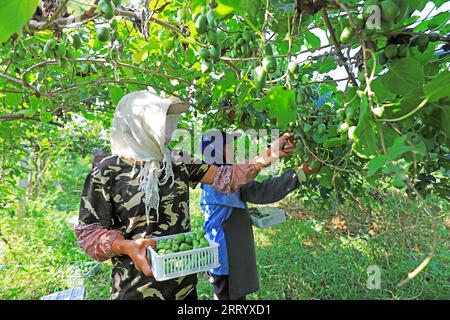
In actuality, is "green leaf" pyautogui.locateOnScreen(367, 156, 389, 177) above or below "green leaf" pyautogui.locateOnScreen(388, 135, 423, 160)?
below

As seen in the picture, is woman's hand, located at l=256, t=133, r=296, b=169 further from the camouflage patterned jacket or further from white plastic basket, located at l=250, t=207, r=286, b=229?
white plastic basket, located at l=250, t=207, r=286, b=229

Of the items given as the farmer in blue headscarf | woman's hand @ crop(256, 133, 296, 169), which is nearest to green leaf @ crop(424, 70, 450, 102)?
woman's hand @ crop(256, 133, 296, 169)

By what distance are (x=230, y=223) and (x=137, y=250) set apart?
1.19 meters

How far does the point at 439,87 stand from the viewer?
0.63 meters

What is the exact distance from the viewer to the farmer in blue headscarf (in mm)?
2570

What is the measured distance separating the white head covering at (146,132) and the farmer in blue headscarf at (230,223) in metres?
0.85

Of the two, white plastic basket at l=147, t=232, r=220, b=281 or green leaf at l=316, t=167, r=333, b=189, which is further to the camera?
green leaf at l=316, t=167, r=333, b=189

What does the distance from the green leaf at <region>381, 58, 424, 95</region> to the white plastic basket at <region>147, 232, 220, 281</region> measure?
1.20 metres

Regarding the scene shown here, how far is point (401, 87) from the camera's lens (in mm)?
748
